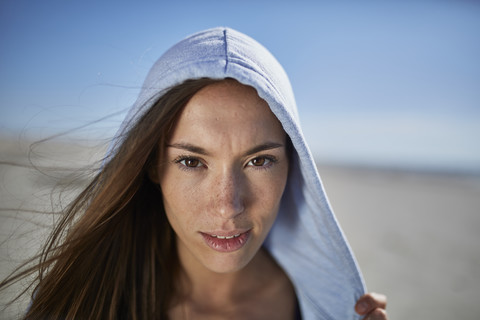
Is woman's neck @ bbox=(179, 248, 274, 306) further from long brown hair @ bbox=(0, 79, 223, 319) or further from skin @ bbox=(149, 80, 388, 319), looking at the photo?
skin @ bbox=(149, 80, 388, 319)

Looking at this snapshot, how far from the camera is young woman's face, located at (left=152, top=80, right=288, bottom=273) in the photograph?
1301 mm

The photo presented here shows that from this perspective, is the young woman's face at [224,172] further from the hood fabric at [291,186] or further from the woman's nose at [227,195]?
the hood fabric at [291,186]

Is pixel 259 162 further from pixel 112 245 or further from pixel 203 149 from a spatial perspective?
pixel 112 245

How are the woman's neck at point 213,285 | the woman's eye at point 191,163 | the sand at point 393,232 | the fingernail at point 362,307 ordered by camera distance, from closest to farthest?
the woman's eye at point 191,163 < the sand at point 393,232 < the fingernail at point 362,307 < the woman's neck at point 213,285

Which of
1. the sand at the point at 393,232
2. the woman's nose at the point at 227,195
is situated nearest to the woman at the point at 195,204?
the woman's nose at the point at 227,195

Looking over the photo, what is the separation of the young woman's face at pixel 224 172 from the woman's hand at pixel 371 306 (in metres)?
0.66

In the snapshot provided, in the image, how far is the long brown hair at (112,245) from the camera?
1371 mm

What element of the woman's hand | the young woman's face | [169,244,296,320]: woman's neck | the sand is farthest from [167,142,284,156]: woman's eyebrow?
the woman's hand

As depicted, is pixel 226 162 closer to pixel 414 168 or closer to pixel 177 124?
pixel 177 124

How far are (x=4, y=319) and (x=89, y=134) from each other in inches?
34.7

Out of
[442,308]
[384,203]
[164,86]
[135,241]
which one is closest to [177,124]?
[164,86]

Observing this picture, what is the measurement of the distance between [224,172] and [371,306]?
102 centimetres

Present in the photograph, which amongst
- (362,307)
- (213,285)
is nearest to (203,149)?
(213,285)

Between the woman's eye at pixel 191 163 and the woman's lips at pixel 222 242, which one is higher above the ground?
the woman's eye at pixel 191 163
